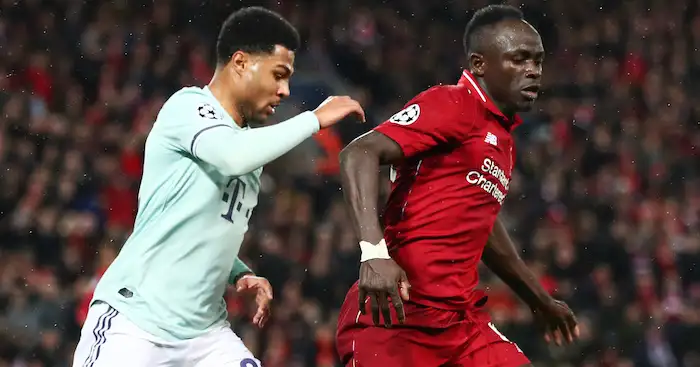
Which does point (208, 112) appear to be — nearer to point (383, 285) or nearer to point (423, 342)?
point (383, 285)

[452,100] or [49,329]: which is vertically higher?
[452,100]

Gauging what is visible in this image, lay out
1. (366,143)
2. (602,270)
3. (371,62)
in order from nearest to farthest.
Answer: (366,143) → (602,270) → (371,62)

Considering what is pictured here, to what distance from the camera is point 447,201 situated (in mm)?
4816

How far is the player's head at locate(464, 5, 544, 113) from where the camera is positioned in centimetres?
500

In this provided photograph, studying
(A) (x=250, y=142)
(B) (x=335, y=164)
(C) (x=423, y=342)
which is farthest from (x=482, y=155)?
(B) (x=335, y=164)

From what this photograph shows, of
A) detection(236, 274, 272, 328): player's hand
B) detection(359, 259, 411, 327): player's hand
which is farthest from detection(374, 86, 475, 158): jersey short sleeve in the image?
detection(236, 274, 272, 328): player's hand

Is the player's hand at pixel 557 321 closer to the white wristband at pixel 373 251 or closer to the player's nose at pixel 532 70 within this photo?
the player's nose at pixel 532 70

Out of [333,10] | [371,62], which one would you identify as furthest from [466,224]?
[333,10]

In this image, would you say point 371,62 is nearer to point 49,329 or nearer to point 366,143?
point 49,329

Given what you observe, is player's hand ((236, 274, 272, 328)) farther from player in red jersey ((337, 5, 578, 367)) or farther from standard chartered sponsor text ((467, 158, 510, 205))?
standard chartered sponsor text ((467, 158, 510, 205))

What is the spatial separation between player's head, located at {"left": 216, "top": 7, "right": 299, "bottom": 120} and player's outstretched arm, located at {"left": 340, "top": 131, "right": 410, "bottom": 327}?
1.81 feet

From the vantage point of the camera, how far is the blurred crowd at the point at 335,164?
1057 centimetres

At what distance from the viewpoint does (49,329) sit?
32.6 feet

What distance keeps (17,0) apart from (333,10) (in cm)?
438
